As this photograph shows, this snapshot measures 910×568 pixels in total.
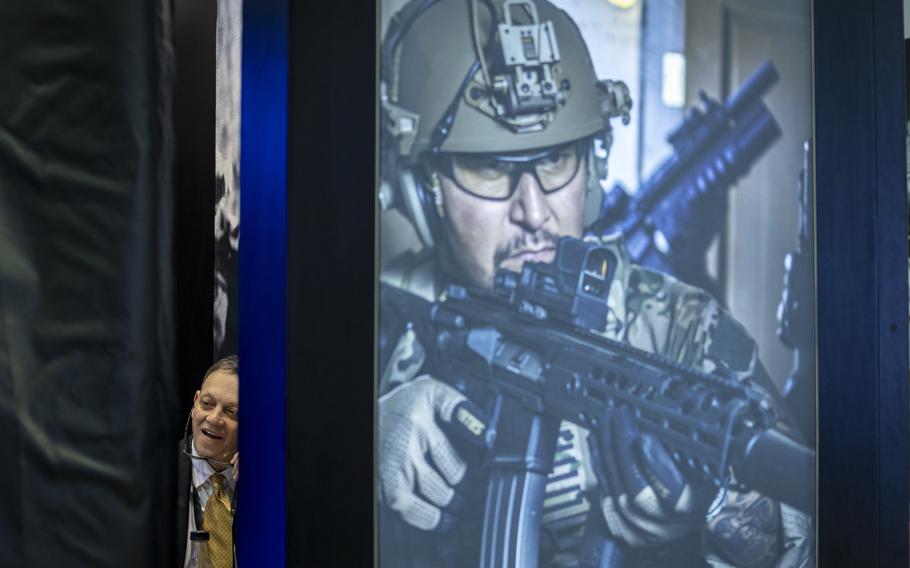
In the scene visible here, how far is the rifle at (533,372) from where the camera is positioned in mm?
680

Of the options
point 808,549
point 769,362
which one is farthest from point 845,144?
point 808,549

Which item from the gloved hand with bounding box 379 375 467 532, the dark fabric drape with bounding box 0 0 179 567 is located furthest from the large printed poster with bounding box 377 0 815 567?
the dark fabric drape with bounding box 0 0 179 567

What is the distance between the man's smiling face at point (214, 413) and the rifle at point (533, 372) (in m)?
0.35

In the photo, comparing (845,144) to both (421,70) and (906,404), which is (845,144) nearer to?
(906,404)

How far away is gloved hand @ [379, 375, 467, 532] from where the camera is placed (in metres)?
0.67

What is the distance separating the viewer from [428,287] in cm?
67

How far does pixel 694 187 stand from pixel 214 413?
21.7 inches

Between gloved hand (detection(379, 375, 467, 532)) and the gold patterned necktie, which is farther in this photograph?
the gold patterned necktie

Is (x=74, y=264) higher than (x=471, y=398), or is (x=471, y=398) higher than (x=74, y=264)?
(x=74, y=264)

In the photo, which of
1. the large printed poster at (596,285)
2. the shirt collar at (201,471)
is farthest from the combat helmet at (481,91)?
the shirt collar at (201,471)

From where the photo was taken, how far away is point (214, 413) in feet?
3.12

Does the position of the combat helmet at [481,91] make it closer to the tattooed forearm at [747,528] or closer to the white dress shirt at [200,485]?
the tattooed forearm at [747,528]

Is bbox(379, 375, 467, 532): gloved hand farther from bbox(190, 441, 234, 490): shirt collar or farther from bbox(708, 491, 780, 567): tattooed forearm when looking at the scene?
bbox(190, 441, 234, 490): shirt collar

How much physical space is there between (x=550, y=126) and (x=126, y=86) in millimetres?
440
